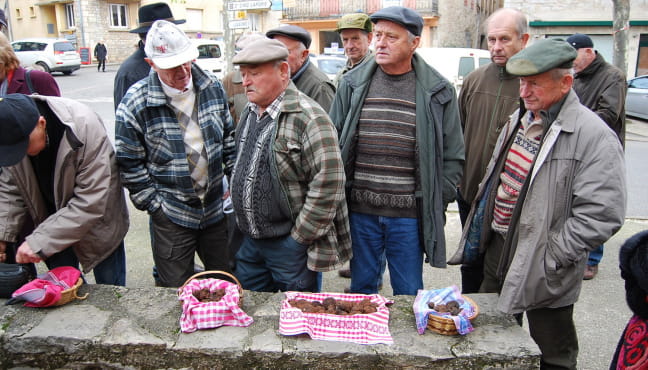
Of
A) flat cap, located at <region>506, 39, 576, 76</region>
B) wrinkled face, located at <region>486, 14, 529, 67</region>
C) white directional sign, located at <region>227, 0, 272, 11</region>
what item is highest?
white directional sign, located at <region>227, 0, 272, 11</region>

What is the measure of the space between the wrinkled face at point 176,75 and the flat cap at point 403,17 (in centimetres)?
117

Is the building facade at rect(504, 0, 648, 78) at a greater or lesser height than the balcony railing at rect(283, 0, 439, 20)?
lesser

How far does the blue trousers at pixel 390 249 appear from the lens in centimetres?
305

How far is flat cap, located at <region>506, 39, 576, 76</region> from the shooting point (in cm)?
235

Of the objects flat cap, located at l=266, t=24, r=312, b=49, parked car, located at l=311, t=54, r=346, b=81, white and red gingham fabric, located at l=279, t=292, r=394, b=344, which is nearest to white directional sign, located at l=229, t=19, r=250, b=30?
parked car, located at l=311, t=54, r=346, b=81

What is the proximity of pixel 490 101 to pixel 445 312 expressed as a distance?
161cm

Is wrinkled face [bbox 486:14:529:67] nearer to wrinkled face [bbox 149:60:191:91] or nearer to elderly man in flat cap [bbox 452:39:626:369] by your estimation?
elderly man in flat cap [bbox 452:39:626:369]

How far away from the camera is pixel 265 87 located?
2695 mm

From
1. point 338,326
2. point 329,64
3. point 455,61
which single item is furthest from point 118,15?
point 338,326

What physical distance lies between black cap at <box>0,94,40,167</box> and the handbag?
25.2 inches

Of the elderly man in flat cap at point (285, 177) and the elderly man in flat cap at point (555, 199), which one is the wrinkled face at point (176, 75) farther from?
the elderly man in flat cap at point (555, 199)

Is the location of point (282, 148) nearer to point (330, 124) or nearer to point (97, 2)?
point (330, 124)

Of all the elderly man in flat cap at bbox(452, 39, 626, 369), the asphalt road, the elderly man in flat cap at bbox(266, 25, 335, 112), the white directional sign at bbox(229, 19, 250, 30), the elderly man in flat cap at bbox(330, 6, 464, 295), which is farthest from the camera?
the white directional sign at bbox(229, 19, 250, 30)

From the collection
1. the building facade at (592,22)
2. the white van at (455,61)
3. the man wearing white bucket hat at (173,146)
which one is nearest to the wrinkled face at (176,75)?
the man wearing white bucket hat at (173,146)
